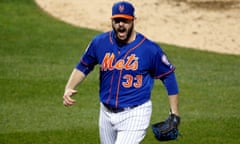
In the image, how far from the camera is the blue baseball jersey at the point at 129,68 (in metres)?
7.71

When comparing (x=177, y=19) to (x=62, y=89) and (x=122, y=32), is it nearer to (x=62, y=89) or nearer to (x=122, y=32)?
(x=62, y=89)

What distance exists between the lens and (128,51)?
7.73m

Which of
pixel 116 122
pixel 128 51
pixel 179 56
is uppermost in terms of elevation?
pixel 128 51

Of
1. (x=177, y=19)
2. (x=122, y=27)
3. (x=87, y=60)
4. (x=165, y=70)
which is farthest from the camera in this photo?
(x=177, y=19)

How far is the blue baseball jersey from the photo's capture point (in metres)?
7.71

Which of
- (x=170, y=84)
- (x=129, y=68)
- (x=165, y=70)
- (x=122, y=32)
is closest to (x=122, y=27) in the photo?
(x=122, y=32)

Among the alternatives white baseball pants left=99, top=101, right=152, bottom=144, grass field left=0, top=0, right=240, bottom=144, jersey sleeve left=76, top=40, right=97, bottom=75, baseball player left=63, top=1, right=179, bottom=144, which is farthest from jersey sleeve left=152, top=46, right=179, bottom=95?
grass field left=0, top=0, right=240, bottom=144

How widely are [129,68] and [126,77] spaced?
98 millimetres

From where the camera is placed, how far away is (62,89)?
13688 mm

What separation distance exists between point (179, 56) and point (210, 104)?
14.2 ft

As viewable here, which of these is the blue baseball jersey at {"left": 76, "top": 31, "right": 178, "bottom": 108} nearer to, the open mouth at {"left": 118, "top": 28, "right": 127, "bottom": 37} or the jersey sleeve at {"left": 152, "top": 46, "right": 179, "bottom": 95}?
the jersey sleeve at {"left": 152, "top": 46, "right": 179, "bottom": 95}

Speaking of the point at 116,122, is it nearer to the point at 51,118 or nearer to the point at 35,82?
the point at 51,118

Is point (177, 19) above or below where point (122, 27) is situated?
below

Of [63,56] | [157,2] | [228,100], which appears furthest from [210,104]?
[157,2]
